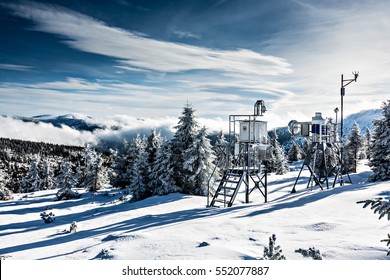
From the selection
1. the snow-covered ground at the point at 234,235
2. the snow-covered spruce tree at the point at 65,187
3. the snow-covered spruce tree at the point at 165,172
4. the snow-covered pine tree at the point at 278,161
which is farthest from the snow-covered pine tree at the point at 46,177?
the snow-covered ground at the point at 234,235

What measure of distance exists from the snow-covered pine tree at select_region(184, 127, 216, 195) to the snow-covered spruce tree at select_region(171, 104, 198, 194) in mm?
1275

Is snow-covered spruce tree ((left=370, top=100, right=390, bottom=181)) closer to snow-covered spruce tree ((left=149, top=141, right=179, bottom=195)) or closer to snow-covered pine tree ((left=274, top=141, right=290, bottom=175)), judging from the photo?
snow-covered spruce tree ((left=149, top=141, right=179, bottom=195))

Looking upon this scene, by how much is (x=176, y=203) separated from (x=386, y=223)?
1230cm

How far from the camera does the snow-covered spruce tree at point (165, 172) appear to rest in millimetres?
26562

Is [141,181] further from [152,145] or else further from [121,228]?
[121,228]

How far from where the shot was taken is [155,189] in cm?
2800

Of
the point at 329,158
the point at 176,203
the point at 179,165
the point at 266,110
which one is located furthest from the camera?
the point at 329,158

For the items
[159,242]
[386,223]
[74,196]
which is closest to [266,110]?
[386,223]

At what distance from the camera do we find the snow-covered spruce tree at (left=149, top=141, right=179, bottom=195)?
26562 millimetres

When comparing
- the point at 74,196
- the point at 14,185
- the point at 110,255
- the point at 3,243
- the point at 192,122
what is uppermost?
the point at 192,122

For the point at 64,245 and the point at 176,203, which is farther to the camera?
the point at 176,203

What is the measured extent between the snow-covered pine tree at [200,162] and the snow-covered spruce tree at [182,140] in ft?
4.18

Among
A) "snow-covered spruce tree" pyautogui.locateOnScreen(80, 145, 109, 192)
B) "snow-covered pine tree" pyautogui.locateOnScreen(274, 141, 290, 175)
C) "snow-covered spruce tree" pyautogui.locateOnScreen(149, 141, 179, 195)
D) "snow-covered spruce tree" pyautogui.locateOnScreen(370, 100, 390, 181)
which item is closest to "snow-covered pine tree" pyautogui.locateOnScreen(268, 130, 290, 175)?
"snow-covered pine tree" pyautogui.locateOnScreen(274, 141, 290, 175)

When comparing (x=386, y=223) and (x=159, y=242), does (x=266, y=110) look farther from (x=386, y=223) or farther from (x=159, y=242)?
(x=159, y=242)
